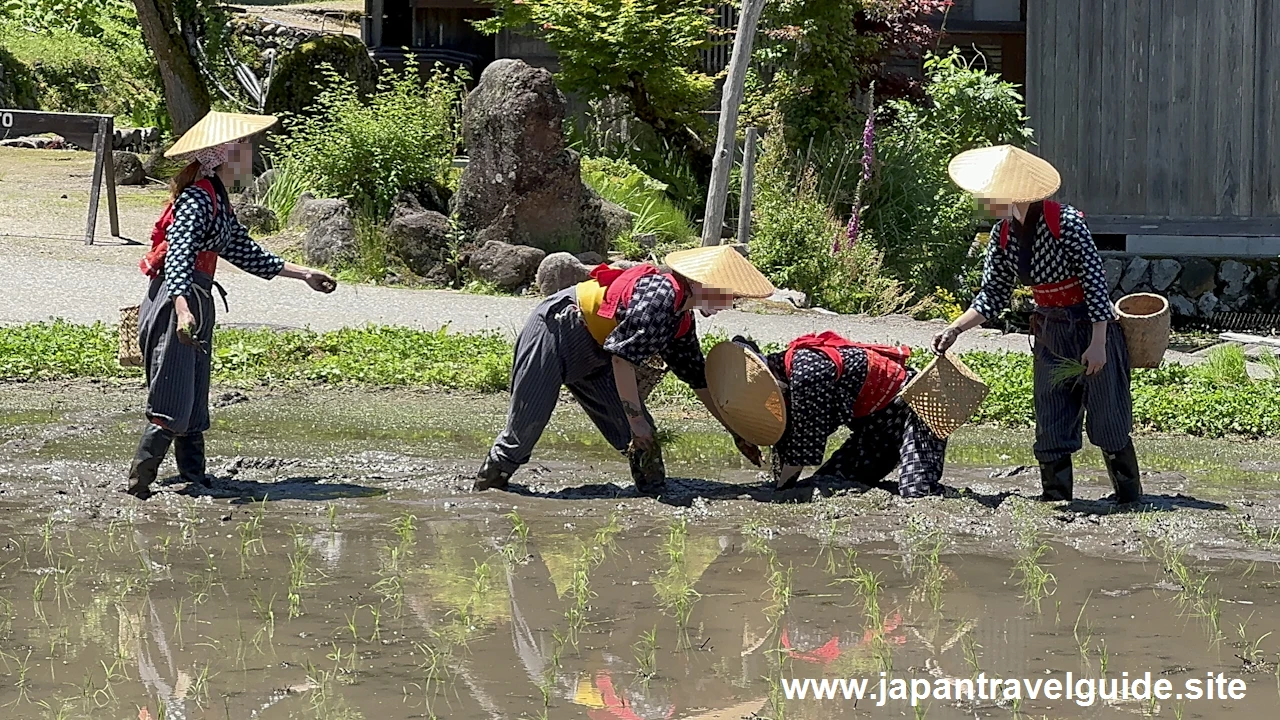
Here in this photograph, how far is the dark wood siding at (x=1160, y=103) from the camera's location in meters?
13.2

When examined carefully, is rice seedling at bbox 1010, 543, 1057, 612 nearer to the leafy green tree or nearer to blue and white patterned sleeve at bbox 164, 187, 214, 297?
blue and white patterned sleeve at bbox 164, 187, 214, 297

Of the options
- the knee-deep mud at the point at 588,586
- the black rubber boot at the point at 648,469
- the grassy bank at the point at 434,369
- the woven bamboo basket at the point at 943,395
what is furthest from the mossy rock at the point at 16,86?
the woven bamboo basket at the point at 943,395

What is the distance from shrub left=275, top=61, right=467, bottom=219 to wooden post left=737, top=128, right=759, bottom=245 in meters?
3.07

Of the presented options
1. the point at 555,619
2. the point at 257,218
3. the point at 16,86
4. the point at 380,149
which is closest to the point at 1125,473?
the point at 555,619

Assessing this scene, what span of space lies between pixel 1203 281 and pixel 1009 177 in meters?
8.02

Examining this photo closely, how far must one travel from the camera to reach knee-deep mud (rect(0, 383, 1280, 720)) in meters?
4.55

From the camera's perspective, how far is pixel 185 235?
6.58m

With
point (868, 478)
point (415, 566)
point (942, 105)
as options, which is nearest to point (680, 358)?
point (868, 478)

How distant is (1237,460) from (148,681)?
5.79 meters

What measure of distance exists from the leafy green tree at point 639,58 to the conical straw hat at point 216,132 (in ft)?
35.0

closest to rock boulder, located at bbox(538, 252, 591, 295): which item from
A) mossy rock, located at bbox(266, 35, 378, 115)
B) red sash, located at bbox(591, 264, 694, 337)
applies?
mossy rock, located at bbox(266, 35, 378, 115)

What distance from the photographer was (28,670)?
4.62 metres

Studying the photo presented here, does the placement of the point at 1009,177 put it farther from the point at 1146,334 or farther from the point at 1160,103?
the point at 1160,103

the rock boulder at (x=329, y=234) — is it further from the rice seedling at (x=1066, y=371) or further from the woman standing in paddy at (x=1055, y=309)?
the rice seedling at (x=1066, y=371)
